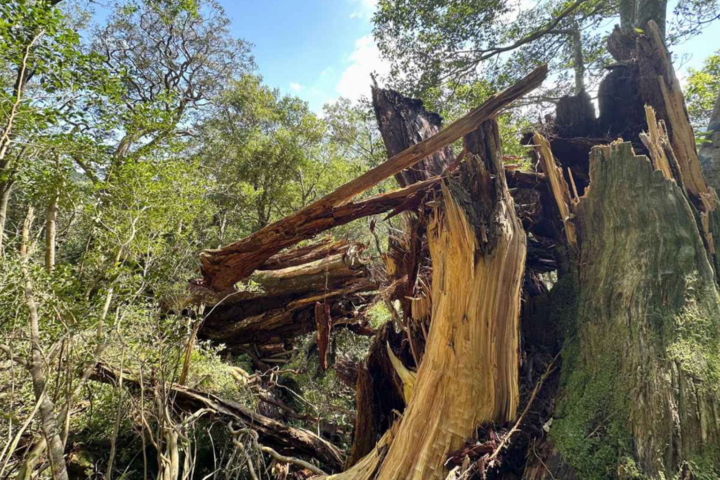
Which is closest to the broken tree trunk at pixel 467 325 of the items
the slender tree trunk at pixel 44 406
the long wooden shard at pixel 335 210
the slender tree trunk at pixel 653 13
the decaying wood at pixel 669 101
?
the long wooden shard at pixel 335 210

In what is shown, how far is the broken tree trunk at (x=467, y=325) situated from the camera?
7.09 ft

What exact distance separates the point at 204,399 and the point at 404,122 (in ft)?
11.8

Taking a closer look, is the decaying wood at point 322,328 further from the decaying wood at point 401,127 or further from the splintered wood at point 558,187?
the splintered wood at point 558,187

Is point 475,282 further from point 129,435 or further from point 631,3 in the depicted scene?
point 631,3

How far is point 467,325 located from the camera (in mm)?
2336

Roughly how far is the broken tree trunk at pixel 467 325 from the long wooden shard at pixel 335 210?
216 millimetres

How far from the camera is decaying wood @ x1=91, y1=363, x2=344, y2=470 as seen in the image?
131 inches

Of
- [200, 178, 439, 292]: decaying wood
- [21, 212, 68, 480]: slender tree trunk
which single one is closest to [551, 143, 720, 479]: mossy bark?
[200, 178, 439, 292]: decaying wood

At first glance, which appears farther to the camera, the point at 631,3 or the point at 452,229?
the point at 631,3

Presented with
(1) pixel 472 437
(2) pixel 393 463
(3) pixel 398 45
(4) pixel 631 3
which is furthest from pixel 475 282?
(3) pixel 398 45

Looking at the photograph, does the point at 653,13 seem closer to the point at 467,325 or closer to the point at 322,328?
the point at 467,325

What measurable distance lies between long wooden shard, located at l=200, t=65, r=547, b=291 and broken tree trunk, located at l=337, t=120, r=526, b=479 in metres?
0.22

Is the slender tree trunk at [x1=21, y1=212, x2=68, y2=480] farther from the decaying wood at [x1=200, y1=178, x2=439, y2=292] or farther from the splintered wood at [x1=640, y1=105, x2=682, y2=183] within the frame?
the splintered wood at [x1=640, y1=105, x2=682, y2=183]

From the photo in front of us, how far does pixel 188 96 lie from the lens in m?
12.3
